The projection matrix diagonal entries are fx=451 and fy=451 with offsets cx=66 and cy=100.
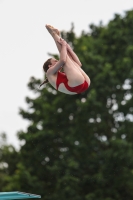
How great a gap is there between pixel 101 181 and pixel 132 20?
7.65m

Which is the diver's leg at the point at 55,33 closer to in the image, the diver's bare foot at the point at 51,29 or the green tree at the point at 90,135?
the diver's bare foot at the point at 51,29

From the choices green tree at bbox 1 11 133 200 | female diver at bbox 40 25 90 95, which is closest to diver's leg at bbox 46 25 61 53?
female diver at bbox 40 25 90 95

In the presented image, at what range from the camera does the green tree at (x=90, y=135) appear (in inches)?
720

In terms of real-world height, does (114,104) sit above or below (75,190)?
above

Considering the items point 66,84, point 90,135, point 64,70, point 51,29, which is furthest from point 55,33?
point 90,135

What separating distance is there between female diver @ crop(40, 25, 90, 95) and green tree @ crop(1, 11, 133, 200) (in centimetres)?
1183

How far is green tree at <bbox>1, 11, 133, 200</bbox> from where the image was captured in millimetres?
18297

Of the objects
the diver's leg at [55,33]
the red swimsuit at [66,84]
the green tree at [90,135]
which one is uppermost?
the green tree at [90,135]

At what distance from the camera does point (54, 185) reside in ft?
64.6

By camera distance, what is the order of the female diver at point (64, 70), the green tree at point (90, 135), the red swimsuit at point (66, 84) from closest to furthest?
the female diver at point (64, 70) → the red swimsuit at point (66, 84) → the green tree at point (90, 135)

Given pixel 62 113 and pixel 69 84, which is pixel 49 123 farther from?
pixel 69 84

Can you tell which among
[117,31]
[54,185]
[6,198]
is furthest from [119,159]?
[6,198]

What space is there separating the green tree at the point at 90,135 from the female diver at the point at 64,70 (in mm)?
11834

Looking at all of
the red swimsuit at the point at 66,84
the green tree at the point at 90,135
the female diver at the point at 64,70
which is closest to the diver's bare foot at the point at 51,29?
the female diver at the point at 64,70
